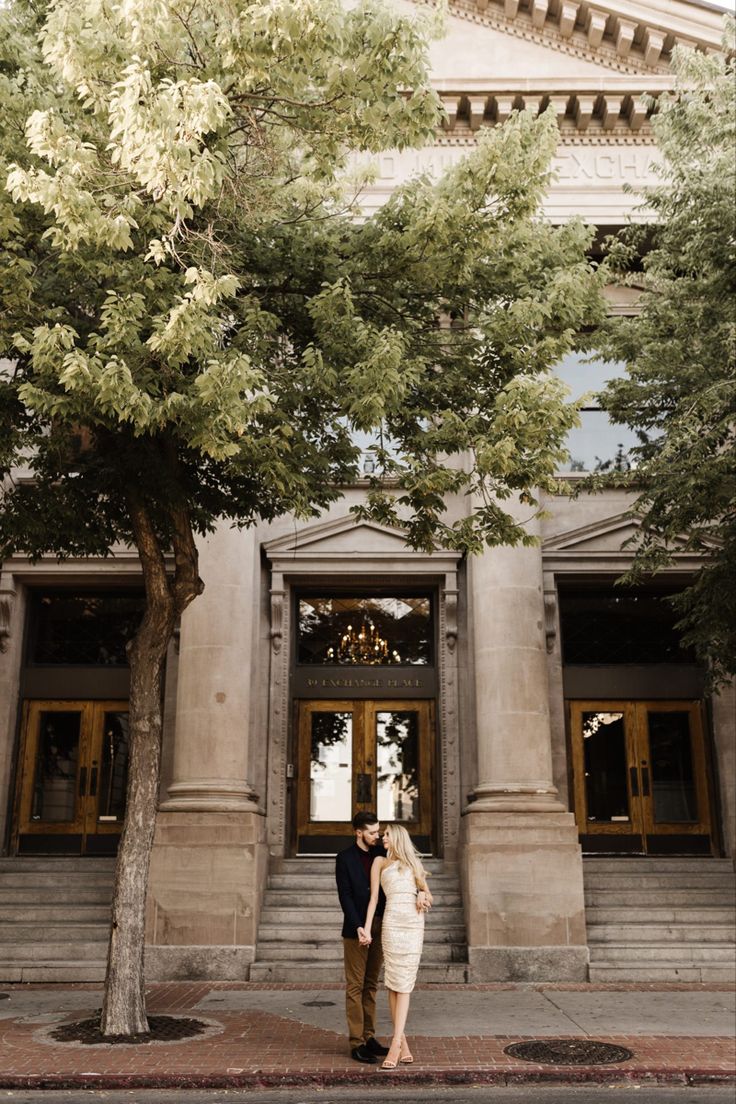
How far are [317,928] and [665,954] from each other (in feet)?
15.2

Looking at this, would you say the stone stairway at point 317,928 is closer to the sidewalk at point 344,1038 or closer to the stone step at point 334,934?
the stone step at point 334,934

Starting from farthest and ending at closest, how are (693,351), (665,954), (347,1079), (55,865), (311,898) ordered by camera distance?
(55,865) → (311,898) → (693,351) → (665,954) → (347,1079)

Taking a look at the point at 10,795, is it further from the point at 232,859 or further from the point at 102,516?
the point at 102,516

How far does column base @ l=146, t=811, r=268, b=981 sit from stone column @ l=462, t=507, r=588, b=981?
300cm

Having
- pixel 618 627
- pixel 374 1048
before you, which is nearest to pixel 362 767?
pixel 618 627

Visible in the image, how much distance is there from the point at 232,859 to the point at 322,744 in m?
3.32

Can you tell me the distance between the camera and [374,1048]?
8297mm

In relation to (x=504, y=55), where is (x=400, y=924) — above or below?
below

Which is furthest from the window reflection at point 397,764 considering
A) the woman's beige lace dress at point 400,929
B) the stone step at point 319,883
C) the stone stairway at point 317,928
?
the woman's beige lace dress at point 400,929

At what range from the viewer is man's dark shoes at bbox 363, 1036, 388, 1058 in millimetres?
8289

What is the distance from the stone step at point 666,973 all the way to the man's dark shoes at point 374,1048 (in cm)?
546

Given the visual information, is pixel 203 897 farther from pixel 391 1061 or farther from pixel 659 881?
pixel 659 881

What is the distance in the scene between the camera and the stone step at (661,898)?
1451 centimetres

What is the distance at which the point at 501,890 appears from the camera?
13430 millimetres
